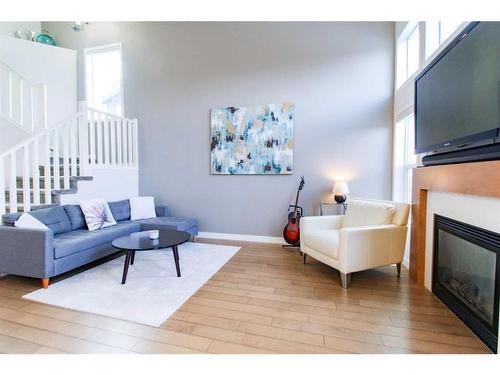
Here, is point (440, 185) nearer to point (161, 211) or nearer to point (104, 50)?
point (161, 211)

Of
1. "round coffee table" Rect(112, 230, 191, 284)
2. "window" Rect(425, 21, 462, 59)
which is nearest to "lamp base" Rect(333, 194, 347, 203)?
"window" Rect(425, 21, 462, 59)

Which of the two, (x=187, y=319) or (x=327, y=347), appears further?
(x=187, y=319)

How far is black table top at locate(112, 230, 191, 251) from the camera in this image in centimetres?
248

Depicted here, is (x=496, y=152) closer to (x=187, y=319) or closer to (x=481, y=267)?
(x=481, y=267)

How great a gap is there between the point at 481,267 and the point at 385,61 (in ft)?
9.99

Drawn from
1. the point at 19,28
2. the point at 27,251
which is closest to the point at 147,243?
the point at 27,251

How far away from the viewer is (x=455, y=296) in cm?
199

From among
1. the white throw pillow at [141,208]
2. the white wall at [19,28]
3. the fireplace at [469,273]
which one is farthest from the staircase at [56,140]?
the fireplace at [469,273]

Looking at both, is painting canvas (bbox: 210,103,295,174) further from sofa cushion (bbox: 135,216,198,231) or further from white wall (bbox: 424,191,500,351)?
white wall (bbox: 424,191,500,351)

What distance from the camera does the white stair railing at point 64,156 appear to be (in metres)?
3.04

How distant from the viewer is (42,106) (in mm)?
4219

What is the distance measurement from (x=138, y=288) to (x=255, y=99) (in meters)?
3.16
